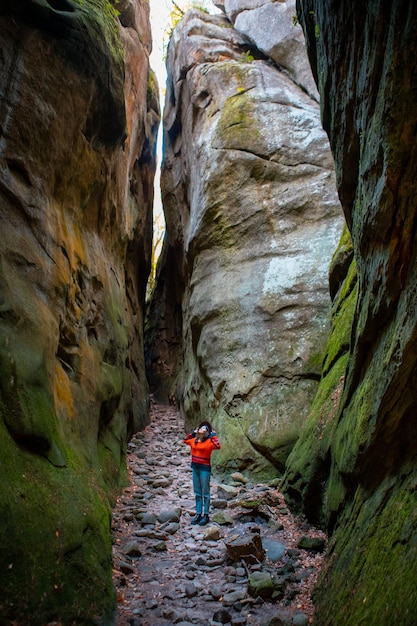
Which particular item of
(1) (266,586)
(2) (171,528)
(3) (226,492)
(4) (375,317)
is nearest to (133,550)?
(2) (171,528)

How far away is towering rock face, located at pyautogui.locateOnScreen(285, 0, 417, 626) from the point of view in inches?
143

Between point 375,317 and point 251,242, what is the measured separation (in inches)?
341

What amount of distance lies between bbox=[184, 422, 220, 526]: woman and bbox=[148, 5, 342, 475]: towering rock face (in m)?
2.28

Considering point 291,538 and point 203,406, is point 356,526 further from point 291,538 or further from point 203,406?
point 203,406

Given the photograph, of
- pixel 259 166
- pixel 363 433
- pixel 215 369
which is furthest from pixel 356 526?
pixel 259 166

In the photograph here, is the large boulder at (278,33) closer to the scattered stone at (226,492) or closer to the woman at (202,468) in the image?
the woman at (202,468)

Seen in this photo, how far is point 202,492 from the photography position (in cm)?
772

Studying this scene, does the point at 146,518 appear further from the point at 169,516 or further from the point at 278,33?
the point at 278,33

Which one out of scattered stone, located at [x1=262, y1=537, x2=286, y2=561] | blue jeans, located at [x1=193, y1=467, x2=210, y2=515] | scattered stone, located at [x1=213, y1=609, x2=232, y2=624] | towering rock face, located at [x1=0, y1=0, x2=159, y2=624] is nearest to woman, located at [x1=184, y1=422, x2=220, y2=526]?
blue jeans, located at [x1=193, y1=467, x2=210, y2=515]

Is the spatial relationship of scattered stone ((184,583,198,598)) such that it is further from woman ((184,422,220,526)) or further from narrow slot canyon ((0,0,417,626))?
woman ((184,422,220,526))

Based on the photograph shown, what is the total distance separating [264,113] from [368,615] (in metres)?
14.6

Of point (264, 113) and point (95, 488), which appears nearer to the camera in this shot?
point (95, 488)

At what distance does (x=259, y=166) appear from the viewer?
1409 cm

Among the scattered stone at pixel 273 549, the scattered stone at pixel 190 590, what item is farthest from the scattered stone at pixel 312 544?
the scattered stone at pixel 190 590
